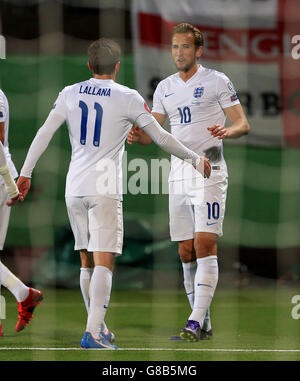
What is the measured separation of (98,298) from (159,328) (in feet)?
4.93

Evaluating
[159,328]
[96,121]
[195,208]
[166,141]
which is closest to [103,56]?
[96,121]

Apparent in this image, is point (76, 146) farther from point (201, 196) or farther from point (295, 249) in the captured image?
point (295, 249)

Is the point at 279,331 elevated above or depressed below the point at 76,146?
below

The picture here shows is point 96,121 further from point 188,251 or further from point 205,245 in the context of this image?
point 188,251

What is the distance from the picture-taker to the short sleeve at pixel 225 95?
5.75 m

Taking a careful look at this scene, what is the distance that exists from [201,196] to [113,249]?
1.02m

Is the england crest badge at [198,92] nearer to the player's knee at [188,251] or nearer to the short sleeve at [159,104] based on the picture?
the short sleeve at [159,104]

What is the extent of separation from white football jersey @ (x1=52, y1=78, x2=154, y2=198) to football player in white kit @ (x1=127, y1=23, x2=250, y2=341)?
714 millimetres

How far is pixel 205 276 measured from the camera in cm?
561

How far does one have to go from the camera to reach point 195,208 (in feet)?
18.9

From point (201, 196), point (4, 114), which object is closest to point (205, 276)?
point (201, 196)

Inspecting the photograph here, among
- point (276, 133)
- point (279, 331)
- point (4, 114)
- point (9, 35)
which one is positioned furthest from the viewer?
point (9, 35)

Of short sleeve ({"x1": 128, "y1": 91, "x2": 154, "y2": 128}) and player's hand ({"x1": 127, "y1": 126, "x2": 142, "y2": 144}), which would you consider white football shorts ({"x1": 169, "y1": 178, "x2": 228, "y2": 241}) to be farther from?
short sleeve ({"x1": 128, "y1": 91, "x2": 154, "y2": 128})

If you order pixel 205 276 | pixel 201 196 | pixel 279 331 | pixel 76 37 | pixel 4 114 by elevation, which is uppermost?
pixel 76 37
